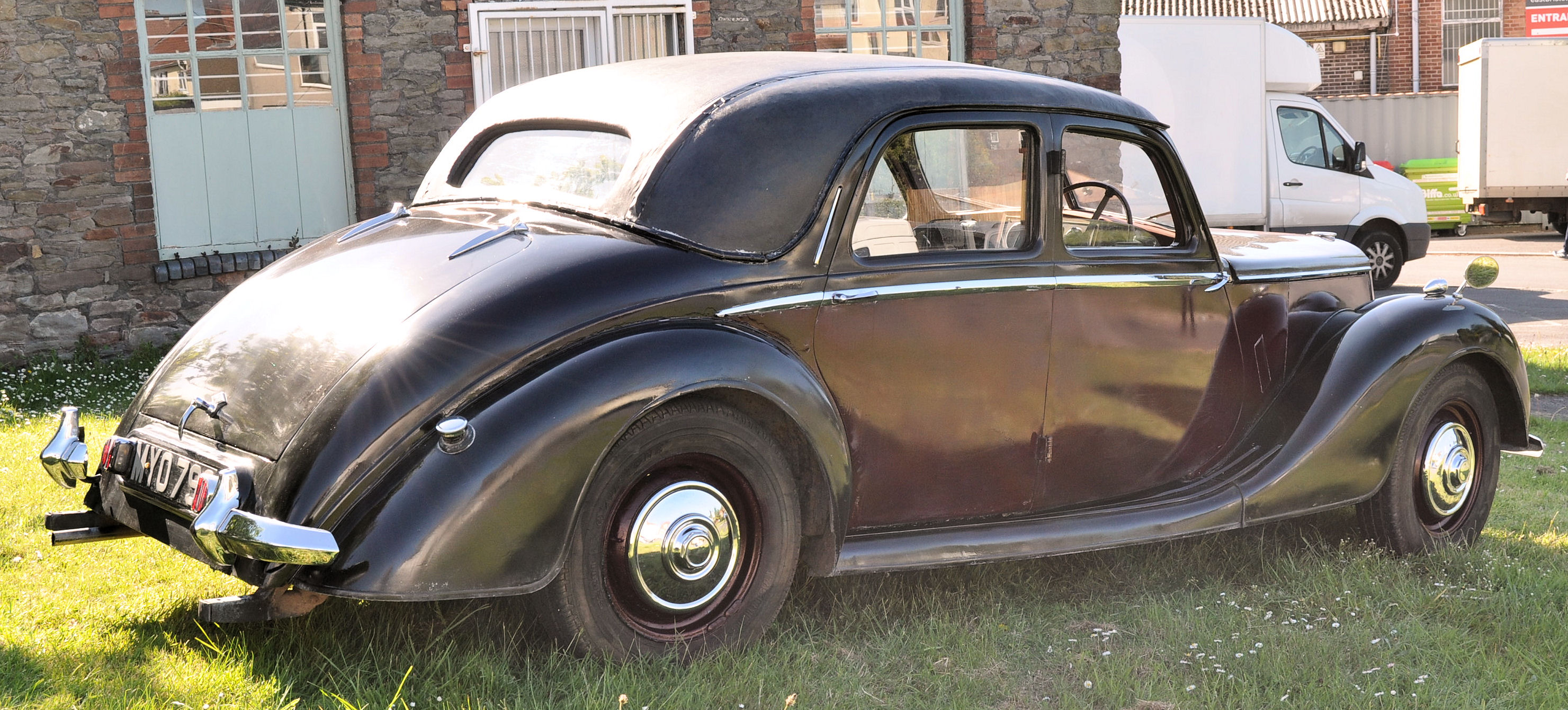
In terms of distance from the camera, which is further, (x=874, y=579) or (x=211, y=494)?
(x=874, y=579)

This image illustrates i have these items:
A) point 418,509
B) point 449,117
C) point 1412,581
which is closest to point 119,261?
point 449,117

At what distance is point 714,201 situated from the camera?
128 inches

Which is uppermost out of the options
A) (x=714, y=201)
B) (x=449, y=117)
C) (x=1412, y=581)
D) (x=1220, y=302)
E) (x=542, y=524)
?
(x=449, y=117)

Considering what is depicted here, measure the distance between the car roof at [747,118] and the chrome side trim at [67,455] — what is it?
3.91 feet

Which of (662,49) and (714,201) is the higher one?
(662,49)

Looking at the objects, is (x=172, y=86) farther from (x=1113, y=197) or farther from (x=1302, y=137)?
(x=1302, y=137)

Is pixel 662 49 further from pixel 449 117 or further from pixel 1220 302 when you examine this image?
pixel 1220 302

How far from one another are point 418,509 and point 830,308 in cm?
115

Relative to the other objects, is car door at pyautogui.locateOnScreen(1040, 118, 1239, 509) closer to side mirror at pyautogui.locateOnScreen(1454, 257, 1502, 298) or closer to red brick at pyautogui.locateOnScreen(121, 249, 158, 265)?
side mirror at pyautogui.locateOnScreen(1454, 257, 1502, 298)

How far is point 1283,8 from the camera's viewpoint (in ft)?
86.5

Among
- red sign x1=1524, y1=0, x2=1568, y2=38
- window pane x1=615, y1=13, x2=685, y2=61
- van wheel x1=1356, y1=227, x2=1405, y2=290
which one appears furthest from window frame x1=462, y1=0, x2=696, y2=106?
red sign x1=1524, y1=0, x2=1568, y2=38

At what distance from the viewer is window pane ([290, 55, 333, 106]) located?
885cm

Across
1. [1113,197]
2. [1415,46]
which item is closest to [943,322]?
[1113,197]

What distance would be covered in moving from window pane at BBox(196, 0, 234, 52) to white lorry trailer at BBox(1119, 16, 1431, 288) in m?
7.77
